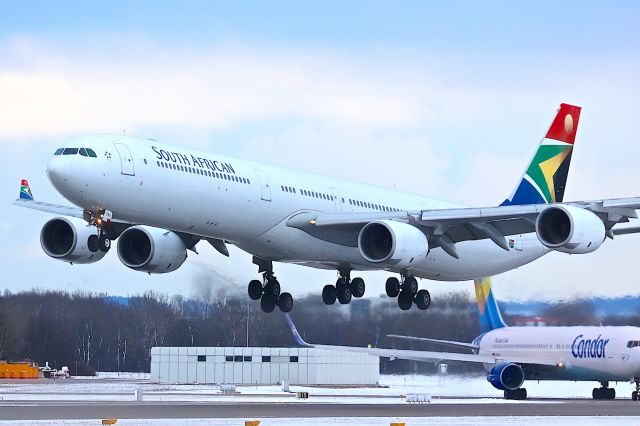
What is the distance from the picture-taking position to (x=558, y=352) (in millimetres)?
71312

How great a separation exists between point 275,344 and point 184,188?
44.6 m

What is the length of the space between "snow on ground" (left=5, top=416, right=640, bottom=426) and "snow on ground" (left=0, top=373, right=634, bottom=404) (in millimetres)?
15978

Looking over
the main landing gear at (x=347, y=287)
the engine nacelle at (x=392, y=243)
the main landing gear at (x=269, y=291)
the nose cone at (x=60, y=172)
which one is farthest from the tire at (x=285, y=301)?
the nose cone at (x=60, y=172)

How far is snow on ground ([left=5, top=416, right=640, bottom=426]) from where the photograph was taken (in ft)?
125

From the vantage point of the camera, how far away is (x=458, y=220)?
47688 mm

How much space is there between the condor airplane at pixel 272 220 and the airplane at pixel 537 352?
15248 millimetres

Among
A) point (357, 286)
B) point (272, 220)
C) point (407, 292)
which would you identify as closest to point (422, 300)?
point (407, 292)

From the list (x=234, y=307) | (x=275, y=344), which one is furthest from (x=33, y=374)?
(x=234, y=307)

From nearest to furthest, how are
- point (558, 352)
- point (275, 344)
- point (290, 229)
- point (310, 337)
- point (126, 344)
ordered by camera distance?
point (290, 229) → point (558, 352) → point (310, 337) → point (275, 344) → point (126, 344)

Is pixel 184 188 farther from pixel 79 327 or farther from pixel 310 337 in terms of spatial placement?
pixel 79 327

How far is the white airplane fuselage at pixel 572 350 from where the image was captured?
67312 mm

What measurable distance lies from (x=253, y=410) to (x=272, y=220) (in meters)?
7.24

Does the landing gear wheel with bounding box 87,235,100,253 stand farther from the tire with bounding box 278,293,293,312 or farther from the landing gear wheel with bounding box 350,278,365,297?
the landing gear wheel with bounding box 350,278,365,297

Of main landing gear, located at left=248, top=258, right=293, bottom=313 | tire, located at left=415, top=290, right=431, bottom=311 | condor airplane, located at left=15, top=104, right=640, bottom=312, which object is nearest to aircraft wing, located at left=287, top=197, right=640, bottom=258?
condor airplane, located at left=15, top=104, right=640, bottom=312
